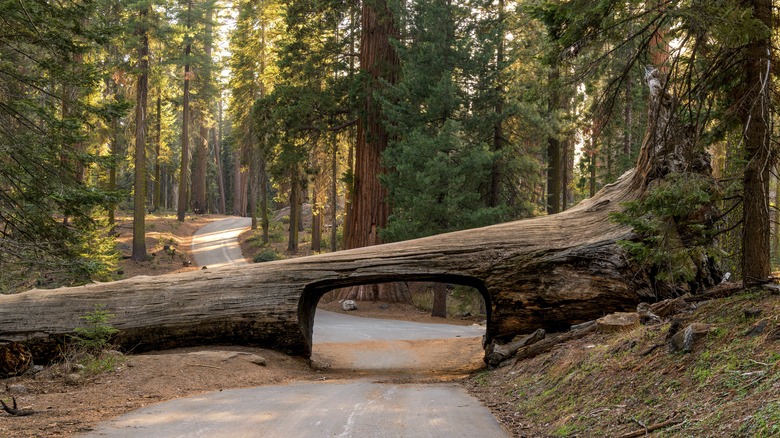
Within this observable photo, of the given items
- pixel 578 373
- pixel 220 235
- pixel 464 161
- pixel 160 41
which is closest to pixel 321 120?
pixel 464 161

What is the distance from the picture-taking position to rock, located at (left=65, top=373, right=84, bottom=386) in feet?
32.4

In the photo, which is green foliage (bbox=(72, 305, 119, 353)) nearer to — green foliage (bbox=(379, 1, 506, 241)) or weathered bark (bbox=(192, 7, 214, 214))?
green foliage (bbox=(379, 1, 506, 241))

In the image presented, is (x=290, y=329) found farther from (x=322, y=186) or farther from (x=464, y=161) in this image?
(x=322, y=186)

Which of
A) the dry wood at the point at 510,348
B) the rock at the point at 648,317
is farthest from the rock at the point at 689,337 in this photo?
the dry wood at the point at 510,348

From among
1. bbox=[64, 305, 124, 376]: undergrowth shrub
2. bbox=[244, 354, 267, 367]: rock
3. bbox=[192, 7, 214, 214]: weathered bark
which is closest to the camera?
bbox=[64, 305, 124, 376]: undergrowth shrub

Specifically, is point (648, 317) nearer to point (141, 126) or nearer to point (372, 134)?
point (372, 134)

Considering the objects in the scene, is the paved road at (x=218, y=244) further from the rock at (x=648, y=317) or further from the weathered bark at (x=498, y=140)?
the rock at (x=648, y=317)

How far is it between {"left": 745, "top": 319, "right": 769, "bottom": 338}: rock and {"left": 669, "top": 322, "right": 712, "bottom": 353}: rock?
484 millimetres

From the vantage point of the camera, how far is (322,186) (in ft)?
111

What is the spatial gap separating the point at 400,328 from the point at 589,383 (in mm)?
13739

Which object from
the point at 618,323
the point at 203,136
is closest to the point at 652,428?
the point at 618,323

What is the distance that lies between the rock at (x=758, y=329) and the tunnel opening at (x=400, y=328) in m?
6.96

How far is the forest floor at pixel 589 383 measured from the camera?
17.0ft

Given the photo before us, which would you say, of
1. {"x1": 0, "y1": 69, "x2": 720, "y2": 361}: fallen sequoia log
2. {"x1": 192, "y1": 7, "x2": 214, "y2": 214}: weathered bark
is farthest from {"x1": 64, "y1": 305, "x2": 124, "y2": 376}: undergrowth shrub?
{"x1": 192, "y1": 7, "x2": 214, "y2": 214}: weathered bark
